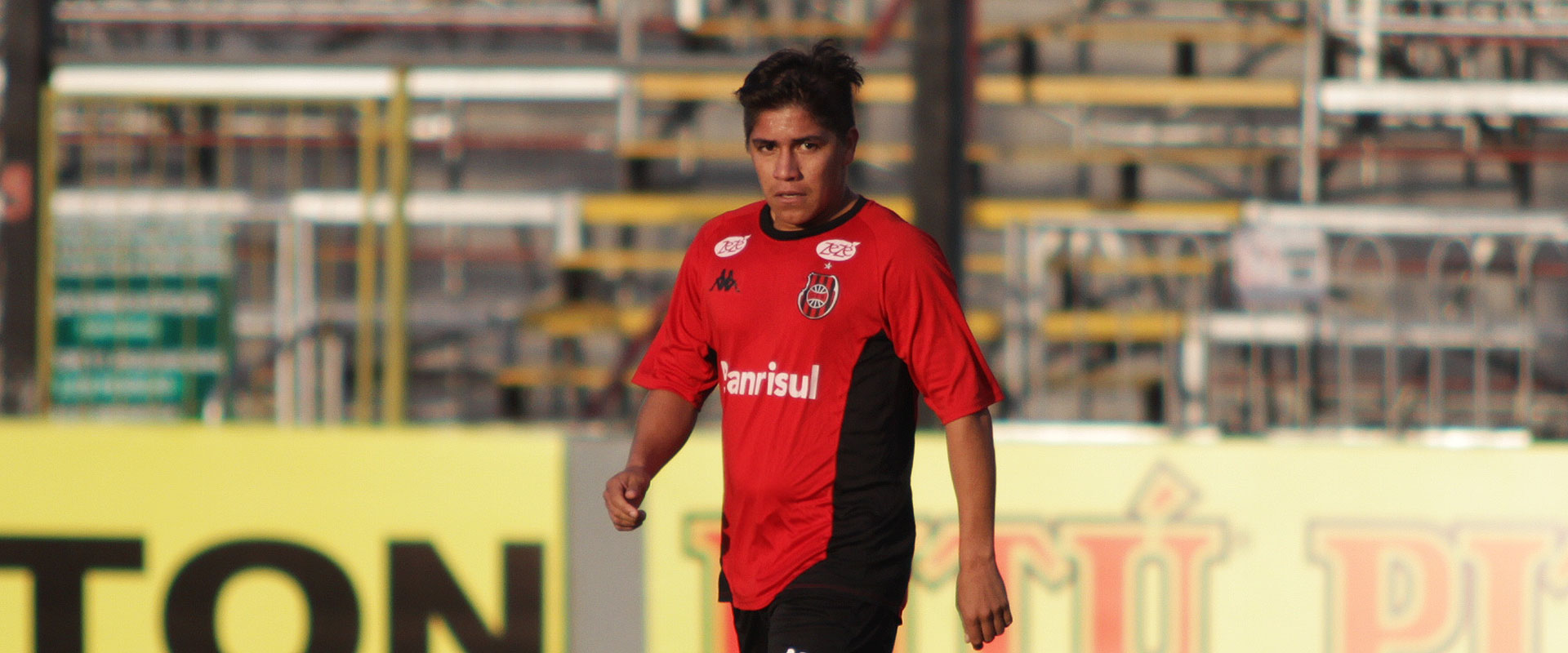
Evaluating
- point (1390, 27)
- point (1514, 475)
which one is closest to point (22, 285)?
point (1514, 475)

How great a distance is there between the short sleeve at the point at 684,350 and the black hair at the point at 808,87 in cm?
43

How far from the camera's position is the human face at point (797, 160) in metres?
2.95

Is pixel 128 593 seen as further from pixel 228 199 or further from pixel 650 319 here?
pixel 650 319

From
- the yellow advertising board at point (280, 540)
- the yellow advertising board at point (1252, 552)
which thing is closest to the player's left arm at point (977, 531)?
the yellow advertising board at point (1252, 552)

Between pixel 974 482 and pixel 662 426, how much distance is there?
743mm

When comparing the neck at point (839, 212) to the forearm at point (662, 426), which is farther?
the forearm at point (662, 426)

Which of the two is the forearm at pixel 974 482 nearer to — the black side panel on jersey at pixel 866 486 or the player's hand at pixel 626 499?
the black side panel on jersey at pixel 866 486

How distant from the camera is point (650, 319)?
320 inches

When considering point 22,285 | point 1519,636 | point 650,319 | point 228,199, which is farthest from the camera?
point 650,319

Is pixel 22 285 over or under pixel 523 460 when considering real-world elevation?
over

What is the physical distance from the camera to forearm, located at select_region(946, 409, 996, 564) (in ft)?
9.47

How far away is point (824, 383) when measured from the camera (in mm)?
3043

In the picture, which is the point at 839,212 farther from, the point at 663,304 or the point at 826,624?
the point at 663,304

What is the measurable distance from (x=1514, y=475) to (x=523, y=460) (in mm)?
3512
